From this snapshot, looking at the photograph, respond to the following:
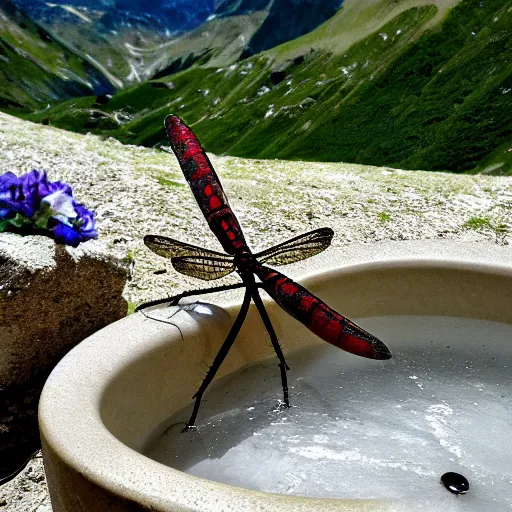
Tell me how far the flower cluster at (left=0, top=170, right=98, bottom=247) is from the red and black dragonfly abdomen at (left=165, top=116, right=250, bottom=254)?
2.45 feet

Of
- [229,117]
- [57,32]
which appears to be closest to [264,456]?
[229,117]

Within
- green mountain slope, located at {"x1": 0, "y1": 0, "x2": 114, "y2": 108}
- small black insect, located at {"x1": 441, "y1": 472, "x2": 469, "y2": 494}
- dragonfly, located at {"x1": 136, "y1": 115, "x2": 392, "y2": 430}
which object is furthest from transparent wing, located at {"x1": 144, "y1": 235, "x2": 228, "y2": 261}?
green mountain slope, located at {"x1": 0, "y1": 0, "x2": 114, "y2": 108}

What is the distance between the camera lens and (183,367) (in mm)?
1691

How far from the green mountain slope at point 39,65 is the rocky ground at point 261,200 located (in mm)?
51055

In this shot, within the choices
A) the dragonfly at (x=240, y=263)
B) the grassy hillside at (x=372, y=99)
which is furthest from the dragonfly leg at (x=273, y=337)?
the grassy hillside at (x=372, y=99)

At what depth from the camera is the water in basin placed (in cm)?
142

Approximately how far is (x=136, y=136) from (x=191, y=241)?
4336 centimetres

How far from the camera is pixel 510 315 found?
202cm

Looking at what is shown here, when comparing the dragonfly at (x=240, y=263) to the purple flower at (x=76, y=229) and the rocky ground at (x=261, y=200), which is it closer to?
the purple flower at (x=76, y=229)

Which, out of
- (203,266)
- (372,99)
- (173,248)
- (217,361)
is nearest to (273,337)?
(217,361)

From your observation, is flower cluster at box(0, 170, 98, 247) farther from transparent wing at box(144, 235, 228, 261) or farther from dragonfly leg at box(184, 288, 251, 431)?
dragonfly leg at box(184, 288, 251, 431)

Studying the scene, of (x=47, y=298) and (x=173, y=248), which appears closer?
(x=173, y=248)

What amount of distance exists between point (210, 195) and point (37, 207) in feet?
2.95

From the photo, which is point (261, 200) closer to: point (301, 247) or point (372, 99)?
point (301, 247)
